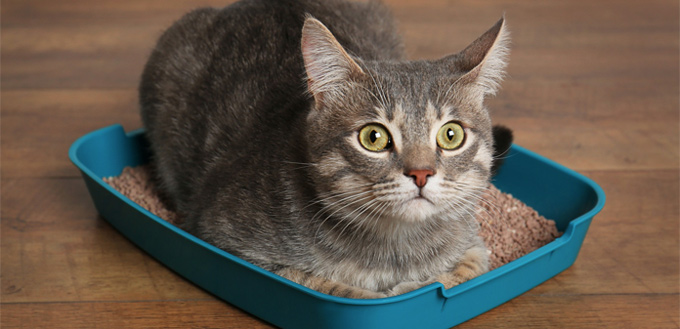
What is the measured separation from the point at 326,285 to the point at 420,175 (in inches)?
14.5

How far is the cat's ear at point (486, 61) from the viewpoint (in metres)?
1.48

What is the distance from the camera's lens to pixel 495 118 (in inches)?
103

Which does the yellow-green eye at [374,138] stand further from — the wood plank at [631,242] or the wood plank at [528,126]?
the wood plank at [528,126]

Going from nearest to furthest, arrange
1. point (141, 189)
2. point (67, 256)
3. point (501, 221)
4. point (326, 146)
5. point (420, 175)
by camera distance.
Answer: point (420, 175)
point (326, 146)
point (67, 256)
point (501, 221)
point (141, 189)

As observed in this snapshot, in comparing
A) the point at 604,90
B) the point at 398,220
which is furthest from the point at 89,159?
the point at 604,90

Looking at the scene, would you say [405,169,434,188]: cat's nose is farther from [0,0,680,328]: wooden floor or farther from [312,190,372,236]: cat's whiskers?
[0,0,680,328]: wooden floor

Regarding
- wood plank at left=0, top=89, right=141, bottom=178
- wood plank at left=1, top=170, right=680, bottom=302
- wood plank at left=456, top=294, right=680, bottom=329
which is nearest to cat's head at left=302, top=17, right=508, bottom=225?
wood plank at left=456, top=294, right=680, bottom=329

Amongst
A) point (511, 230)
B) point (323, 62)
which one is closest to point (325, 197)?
point (323, 62)

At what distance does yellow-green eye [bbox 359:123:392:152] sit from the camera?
1.44m

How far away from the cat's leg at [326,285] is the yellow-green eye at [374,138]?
323 mm

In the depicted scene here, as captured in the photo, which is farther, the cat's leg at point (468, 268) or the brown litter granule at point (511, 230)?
the brown litter granule at point (511, 230)

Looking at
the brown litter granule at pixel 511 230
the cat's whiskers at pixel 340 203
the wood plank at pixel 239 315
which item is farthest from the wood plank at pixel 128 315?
the brown litter granule at pixel 511 230

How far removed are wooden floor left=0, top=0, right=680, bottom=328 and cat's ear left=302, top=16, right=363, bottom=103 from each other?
0.55m

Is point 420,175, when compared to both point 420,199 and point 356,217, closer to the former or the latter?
point 420,199
